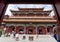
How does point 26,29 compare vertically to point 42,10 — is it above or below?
Result: below

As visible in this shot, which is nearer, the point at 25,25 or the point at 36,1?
the point at 36,1

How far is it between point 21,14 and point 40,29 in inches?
155

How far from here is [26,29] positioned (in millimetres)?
21953

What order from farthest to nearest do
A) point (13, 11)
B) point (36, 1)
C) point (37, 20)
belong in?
point (13, 11) < point (37, 20) < point (36, 1)

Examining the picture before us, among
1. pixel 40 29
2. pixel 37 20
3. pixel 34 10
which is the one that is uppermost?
pixel 34 10

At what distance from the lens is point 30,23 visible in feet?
68.7

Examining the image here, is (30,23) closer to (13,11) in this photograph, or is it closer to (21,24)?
(21,24)

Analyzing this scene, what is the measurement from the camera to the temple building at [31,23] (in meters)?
20.7

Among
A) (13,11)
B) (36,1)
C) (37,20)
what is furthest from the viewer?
(13,11)

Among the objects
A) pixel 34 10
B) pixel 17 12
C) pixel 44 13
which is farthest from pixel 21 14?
pixel 44 13

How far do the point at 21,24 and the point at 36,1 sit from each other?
19071 mm

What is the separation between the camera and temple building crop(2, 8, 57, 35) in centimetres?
2073

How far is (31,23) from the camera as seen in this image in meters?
21.0

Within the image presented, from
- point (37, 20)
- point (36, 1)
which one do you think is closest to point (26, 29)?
point (37, 20)
